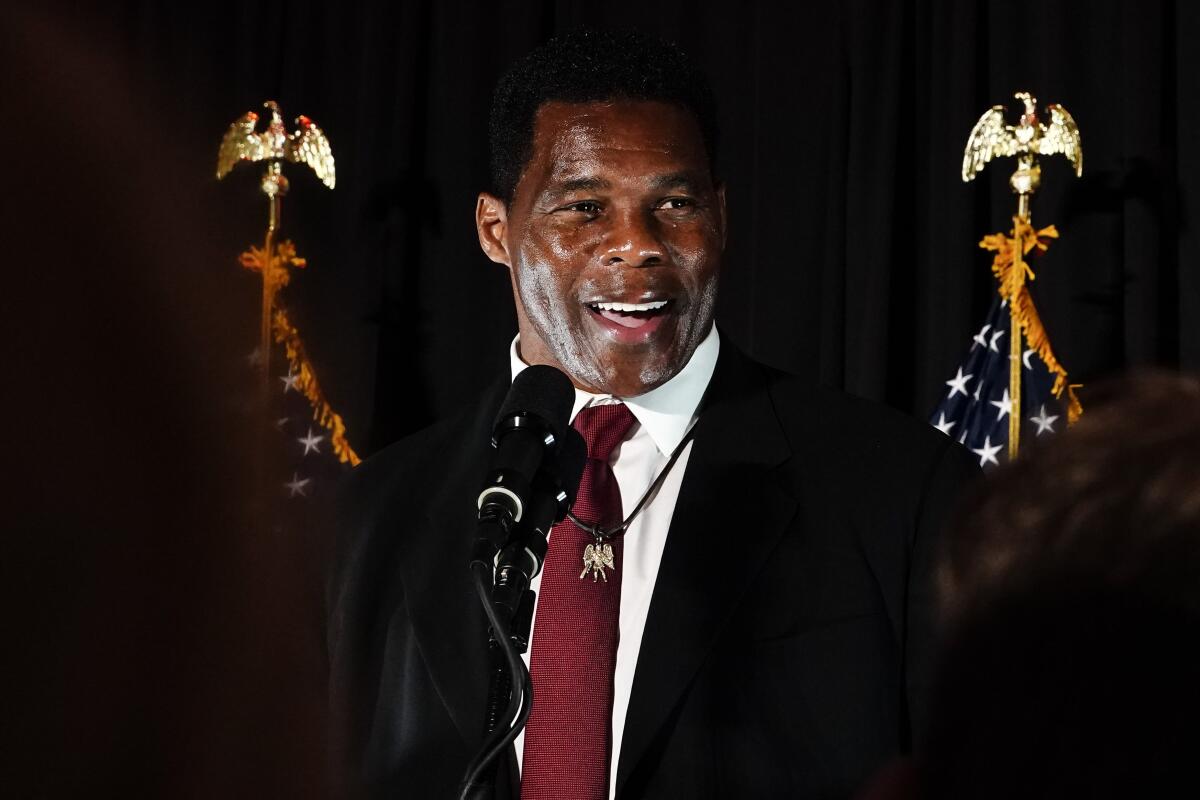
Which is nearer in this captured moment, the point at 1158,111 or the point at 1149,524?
the point at 1149,524

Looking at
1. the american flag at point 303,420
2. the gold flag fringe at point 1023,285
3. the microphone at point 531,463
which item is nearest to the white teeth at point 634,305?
the microphone at point 531,463

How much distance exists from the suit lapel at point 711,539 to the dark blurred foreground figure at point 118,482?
1304mm

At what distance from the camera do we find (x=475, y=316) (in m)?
3.68

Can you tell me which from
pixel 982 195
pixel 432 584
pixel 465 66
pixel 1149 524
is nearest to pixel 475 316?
pixel 465 66

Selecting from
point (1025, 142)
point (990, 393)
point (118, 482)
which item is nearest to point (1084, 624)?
point (118, 482)

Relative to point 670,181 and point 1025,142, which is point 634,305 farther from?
point 1025,142

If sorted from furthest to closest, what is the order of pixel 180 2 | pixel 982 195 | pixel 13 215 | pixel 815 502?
pixel 180 2
pixel 982 195
pixel 815 502
pixel 13 215

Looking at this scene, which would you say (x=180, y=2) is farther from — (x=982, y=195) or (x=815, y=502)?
(x=815, y=502)

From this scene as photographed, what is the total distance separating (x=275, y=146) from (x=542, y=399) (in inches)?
84.7

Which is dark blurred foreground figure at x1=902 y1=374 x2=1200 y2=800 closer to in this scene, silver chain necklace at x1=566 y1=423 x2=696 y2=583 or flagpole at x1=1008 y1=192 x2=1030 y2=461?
silver chain necklace at x1=566 y1=423 x2=696 y2=583

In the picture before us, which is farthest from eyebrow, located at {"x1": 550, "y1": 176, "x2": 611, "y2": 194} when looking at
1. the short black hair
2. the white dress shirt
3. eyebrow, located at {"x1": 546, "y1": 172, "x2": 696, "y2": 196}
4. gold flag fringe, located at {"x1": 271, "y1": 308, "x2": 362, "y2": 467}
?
gold flag fringe, located at {"x1": 271, "y1": 308, "x2": 362, "y2": 467}

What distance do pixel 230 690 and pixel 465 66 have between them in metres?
3.49

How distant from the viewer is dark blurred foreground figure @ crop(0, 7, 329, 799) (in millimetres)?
358

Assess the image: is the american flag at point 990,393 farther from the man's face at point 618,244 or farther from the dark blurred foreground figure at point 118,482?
the dark blurred foreground figure at point 118,482
